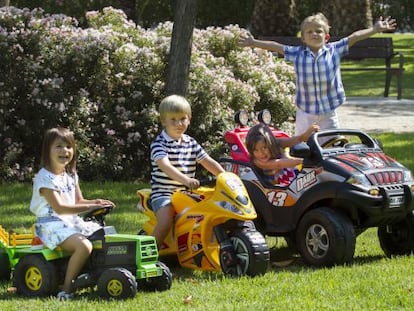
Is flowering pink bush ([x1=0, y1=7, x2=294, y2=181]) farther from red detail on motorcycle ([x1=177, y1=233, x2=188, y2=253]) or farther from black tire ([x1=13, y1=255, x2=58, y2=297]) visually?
black tire ([x1=13, y1=255, x2=58, y2=297])

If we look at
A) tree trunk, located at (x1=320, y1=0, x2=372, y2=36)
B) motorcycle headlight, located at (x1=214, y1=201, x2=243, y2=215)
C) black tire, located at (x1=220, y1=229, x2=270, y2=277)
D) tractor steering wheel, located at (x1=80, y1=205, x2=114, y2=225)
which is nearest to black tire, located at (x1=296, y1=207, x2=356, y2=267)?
black tire, located at (x1=220, y1=229, x2=270, y2=277)

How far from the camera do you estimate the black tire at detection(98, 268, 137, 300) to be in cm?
606

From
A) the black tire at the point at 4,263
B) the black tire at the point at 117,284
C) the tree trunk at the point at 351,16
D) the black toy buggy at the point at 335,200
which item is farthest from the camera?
the tree trunk at the point at 351,16

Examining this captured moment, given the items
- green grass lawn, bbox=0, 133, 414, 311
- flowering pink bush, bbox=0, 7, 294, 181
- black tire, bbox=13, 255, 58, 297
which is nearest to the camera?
green grass lawn, bbox=0, 133, 414, 311

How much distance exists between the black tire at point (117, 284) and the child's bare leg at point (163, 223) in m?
0.91

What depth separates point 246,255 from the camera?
21.9ft

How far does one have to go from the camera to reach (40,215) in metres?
6.57

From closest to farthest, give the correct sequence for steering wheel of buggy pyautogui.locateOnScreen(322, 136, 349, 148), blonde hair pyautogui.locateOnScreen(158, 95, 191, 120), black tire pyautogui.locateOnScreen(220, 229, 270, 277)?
black tire pyautogui.locateOnScreen(220, 229, 270, 277), blonde hair pyautogui.locateOnScreen(158, 95, 191, 120), steering wheel of buggy pyautogui.locateOnScreen(322, 136, 349, 148)

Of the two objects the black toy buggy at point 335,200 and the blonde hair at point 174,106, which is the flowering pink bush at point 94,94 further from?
the blonde hair at point 174,106

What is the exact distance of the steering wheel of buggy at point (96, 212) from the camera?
Result: 6491mm

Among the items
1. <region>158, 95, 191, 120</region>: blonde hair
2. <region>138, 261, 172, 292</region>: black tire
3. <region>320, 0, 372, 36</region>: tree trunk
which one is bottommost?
<region>138, 261, 172, 292</region>: black tire

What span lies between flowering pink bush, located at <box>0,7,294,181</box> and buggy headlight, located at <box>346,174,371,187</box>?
4.99 metres

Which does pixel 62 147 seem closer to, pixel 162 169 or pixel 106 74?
pixel 162 169

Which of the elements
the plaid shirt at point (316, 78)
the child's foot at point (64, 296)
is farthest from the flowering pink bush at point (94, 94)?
the child's foot at point (64, 296)
